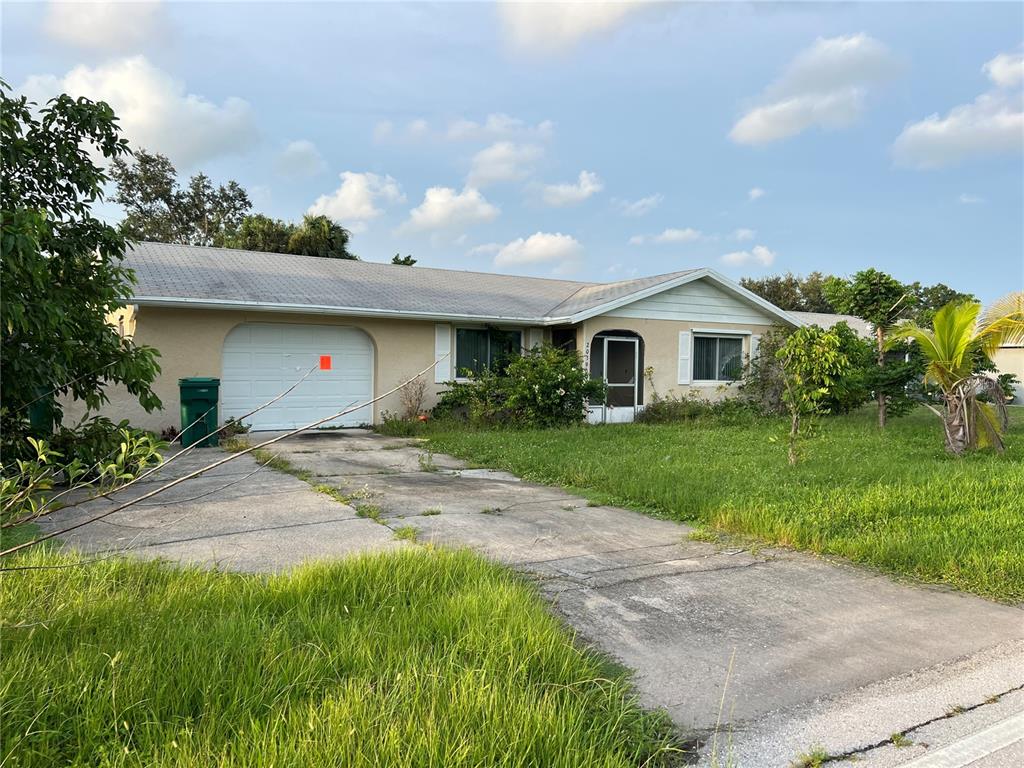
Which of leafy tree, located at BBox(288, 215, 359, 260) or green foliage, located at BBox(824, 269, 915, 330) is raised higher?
leafy tree, located at BBox(288, 215, 359, 260)

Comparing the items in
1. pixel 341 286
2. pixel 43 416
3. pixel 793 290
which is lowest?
pixel 43 416

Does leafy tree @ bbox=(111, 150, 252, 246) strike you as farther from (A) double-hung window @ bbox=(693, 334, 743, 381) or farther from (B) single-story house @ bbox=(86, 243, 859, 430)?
(A) double-hung window @ bbox=(693, 334, 743, 381)

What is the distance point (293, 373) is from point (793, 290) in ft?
140

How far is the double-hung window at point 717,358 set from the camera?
17.6 metres

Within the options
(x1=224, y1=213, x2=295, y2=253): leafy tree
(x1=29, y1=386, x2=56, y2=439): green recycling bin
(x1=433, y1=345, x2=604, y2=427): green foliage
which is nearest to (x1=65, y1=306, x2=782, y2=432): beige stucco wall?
(x1=433, y1=345, x2=604, y2=427): green foliage

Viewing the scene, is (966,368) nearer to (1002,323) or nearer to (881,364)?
(1002,323)

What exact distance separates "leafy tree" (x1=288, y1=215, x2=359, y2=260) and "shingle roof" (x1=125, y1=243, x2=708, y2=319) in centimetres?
875

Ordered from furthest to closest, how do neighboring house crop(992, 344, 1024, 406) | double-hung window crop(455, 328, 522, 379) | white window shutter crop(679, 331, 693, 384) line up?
neighboring house crop(992, 344, 1024, 406)
white window shutter crop(679, 331, 693, 384)
double-hung window crop(455, 328, 522, 379)

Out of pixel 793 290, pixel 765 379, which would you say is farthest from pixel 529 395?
pixel 793 290

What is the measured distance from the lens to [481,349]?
15.8 meters

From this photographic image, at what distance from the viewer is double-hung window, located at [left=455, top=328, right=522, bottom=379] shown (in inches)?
605

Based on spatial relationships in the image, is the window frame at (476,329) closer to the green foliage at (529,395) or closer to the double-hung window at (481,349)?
the double-hung window at (481,349)

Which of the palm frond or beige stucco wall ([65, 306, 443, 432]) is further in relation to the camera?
beige stucco wall ([65, 306, 443, 432])

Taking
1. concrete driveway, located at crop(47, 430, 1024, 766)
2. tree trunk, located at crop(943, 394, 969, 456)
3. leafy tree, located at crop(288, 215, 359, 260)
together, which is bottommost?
concrete driveway, located at crop(47, 430, 1024, 766)
